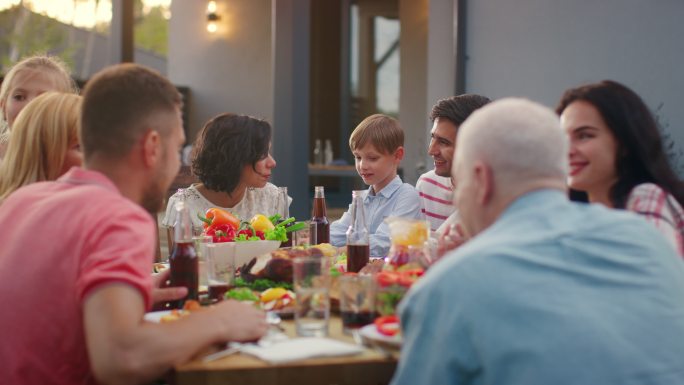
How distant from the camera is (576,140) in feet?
7.93

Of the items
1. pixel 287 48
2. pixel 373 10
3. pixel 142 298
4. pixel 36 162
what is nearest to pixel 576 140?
pixel 142 298

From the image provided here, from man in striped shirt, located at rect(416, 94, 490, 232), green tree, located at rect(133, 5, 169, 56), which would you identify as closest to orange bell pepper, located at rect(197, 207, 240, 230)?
man in striped shirt, located at rect(416, 94, 490, 232)

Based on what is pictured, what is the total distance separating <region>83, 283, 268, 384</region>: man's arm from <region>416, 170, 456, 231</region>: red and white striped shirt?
2543mm

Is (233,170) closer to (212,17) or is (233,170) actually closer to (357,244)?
(357,244)

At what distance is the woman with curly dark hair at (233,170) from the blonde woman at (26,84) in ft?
2.75

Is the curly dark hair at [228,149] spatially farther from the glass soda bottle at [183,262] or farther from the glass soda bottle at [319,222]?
the glass soda bottle at [183,262]

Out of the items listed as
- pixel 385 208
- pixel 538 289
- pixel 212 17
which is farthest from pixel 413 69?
pixel 538 289

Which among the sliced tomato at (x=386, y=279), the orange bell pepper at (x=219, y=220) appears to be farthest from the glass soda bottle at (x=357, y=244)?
the sliced tomato at (x=386, y=279)

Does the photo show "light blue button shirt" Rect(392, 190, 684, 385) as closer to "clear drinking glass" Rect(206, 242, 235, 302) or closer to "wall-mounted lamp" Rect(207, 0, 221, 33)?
"clear drinking glass" Rect(206, 242, 235, 302)

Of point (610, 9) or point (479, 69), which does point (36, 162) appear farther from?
point (479, 69)

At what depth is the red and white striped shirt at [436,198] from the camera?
4168 mm

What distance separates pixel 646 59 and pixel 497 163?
15.0 feet

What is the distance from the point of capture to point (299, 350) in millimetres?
1841

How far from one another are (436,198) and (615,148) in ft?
6.29
